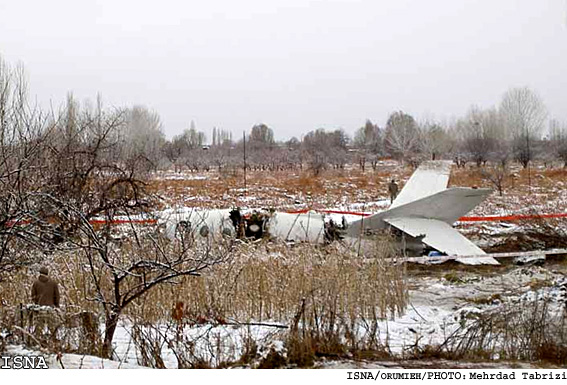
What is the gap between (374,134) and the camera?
18.0m

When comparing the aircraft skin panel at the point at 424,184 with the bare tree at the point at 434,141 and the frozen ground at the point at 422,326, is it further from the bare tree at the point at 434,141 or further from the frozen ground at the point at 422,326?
the bare tree at the point at 434,141

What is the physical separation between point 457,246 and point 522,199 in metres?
9.03

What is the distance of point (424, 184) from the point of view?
9828 mm

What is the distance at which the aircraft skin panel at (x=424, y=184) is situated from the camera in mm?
9703

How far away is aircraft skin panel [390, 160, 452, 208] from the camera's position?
31.8 ft

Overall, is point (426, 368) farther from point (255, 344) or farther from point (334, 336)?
point (255, 344)

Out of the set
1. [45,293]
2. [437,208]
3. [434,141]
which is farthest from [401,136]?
[45,293]

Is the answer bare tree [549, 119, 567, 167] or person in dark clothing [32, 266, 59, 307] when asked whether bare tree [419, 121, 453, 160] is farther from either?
person in dark clothing [32, 266, 59, 307]

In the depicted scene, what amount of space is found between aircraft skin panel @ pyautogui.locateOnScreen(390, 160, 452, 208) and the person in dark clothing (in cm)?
617

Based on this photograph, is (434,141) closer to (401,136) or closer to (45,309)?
(401,136)

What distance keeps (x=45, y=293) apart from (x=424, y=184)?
6.84 meters

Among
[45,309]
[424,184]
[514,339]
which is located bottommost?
[514,339]

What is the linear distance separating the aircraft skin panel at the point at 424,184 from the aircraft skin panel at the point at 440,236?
1.82ft

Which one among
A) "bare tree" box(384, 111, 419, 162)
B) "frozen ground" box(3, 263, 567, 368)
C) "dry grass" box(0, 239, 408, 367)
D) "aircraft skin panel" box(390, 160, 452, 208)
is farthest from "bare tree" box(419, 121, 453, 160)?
"dry grass" box(0, 239, 408, 367)
